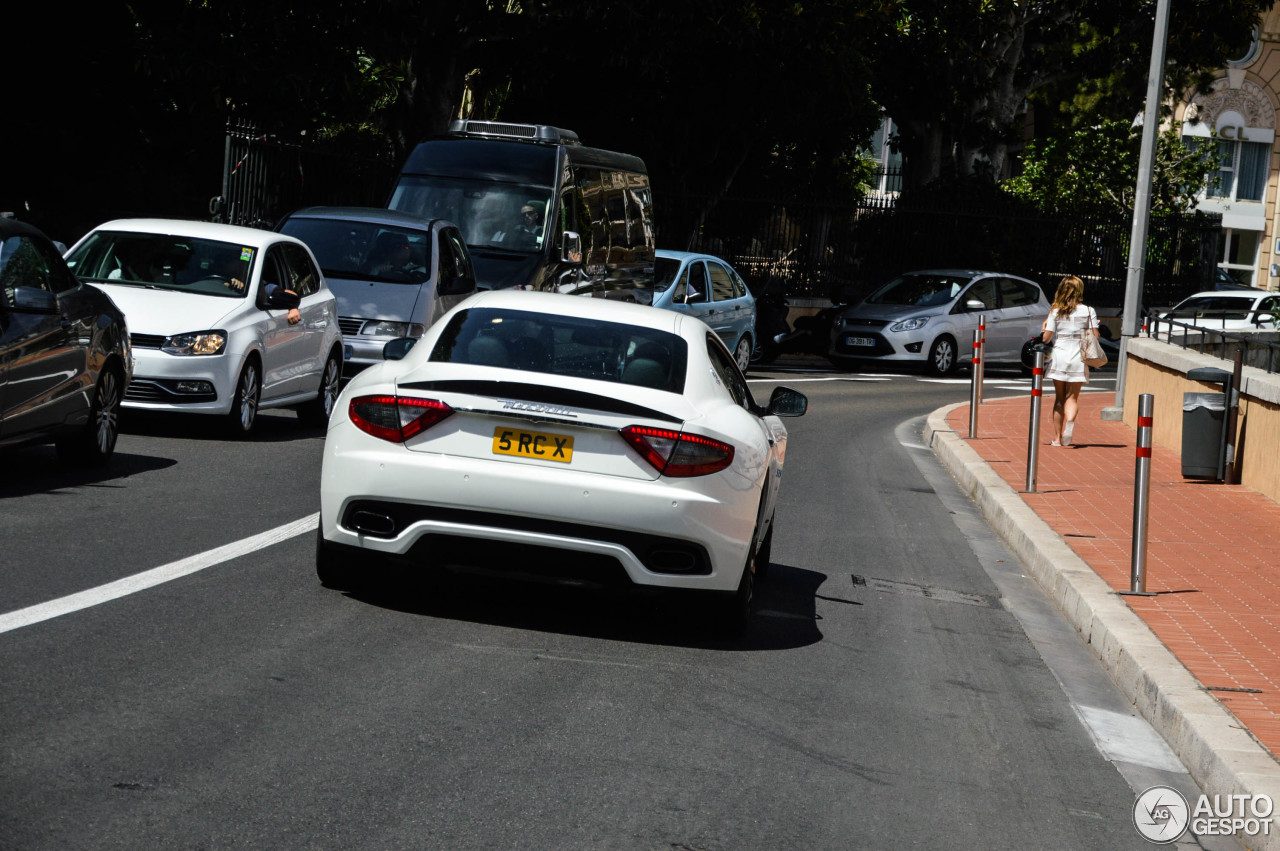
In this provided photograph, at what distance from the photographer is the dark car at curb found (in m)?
9.76

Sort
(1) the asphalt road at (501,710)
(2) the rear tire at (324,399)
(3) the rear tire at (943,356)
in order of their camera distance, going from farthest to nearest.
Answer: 1. (3) the rear tire at (943,356)
2. (2) the rear tire at (324,399)
3. (1) the asphalt road at (501,710)

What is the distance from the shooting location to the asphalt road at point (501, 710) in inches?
188

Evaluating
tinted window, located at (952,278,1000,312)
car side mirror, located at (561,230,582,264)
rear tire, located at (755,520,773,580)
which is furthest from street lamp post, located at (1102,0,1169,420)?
rear tire, located at (755,520,773,580)

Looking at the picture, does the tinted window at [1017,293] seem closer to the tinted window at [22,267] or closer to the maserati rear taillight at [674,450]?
the tinted window at [22,267]

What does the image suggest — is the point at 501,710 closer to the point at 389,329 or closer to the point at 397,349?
the point at 397,349

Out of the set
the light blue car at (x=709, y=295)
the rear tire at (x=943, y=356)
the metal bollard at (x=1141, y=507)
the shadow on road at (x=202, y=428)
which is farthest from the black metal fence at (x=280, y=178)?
the metal bollard at (x=1141, y=507)

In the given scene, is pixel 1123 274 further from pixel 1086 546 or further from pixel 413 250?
pixel 1086 546

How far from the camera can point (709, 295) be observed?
2411 cm

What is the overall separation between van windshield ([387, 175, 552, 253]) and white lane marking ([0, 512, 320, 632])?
31.4 ft

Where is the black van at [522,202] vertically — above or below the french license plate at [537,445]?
above

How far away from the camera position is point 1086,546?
10.9m

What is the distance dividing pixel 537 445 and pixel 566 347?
2.58ft

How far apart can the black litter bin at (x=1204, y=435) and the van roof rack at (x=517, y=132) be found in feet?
26.6

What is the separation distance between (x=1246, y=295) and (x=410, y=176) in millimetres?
21812
